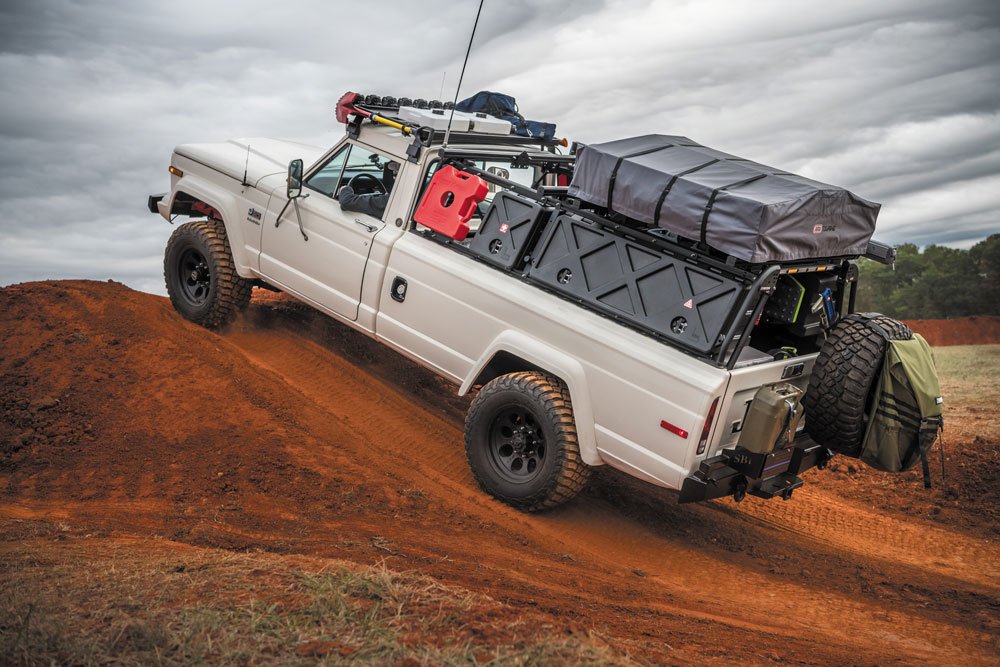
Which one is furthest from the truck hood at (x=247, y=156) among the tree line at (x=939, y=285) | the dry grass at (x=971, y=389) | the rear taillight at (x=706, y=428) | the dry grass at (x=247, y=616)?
the tree line at (x=939, y=285)

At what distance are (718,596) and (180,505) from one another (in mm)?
3606

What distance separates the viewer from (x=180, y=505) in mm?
5848

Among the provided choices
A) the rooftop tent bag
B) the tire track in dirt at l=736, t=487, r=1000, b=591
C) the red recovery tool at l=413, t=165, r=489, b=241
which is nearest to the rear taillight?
the tire track in dirt at l=736, t=487, r=1000, b=591

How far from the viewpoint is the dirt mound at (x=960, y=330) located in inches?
761

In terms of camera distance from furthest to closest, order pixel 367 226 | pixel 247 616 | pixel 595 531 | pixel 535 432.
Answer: pixel 367 226
pixel 595 531
pixel 535 432
pixel 247 616

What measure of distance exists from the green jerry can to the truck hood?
4913 millimetres

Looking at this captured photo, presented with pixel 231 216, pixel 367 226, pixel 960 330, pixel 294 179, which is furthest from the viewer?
pixel 960 330

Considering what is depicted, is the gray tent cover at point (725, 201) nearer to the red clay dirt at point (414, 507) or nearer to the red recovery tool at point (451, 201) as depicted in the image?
the red recovery tool at point (451, 201)

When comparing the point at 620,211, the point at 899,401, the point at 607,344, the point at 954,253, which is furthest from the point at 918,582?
the point at 954,253

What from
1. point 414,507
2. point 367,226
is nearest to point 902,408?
point 414,507

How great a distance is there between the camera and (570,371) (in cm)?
588

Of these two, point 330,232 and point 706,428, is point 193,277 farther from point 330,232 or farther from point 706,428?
point 706,428

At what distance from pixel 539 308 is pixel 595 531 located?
1714 millimetres

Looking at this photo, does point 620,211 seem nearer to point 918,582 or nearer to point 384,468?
point 384,468
